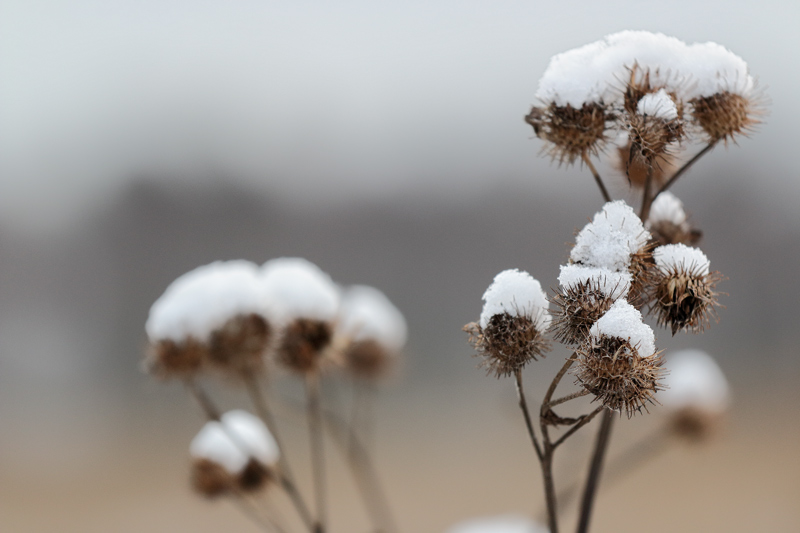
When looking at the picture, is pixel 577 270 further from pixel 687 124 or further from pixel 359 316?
pixel 359 316

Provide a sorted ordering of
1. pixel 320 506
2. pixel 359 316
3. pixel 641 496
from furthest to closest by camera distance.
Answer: pixel 641 496
pixel 359 316
pixel 320 506

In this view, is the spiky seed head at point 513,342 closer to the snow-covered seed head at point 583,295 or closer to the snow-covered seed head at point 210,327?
the snow-covered seed head at point 583,295

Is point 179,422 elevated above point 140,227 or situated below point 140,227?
below

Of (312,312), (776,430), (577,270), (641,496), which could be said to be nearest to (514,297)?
(577,270)

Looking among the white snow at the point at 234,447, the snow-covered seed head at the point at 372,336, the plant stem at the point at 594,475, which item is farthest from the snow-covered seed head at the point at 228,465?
the plant stem at the point at 594,475

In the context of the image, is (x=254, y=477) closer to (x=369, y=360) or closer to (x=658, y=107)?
(x=369, y=360)

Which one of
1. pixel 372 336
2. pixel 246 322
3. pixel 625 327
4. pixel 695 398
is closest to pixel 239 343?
pixel 246 322
